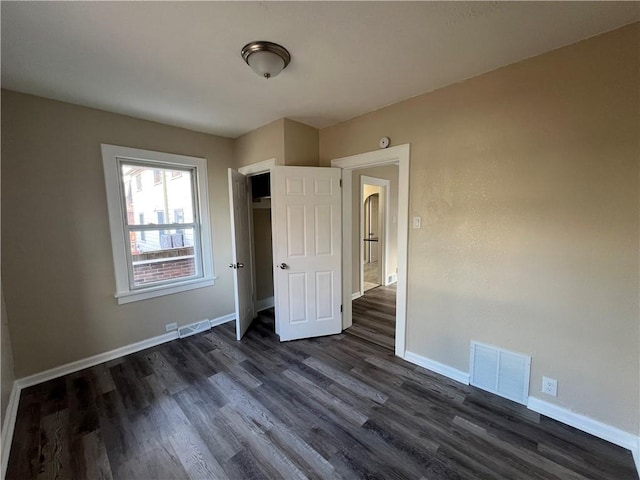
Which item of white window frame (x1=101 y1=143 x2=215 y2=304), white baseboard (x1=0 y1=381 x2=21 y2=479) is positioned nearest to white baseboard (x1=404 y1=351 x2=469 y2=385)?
white window frame (x1=101 y1=143 x2=215 y2=304)

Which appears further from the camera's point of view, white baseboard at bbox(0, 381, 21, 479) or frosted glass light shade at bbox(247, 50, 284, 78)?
frosted glass light shade at bbox(247, 50, 284, 78)

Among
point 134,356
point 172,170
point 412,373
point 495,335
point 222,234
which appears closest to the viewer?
point 495,335

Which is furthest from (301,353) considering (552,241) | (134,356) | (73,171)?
(73,171)

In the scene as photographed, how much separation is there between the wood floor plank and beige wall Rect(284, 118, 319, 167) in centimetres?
218

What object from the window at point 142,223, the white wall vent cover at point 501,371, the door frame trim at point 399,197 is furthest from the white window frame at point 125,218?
the white wall vent cover at point 501,371

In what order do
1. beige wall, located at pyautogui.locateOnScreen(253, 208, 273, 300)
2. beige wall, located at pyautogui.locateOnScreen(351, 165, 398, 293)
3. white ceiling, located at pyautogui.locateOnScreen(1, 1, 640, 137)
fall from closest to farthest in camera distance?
white ceiling, located at pyautogui.locateOnScreen(1, 1, 640, 137), beige wall, located at pyautogui.locateOnScreen(253, 208, 273, 300), beige wall, located at pyautogui.locateOnScreen(351, 165, 398, 293)

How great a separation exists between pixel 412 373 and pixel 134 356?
2843 mm

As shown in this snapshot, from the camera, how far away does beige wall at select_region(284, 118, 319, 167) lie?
2.82 m

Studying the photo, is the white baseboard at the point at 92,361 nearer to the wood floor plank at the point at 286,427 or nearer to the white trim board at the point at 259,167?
the wood floor plank at the point at 286,427

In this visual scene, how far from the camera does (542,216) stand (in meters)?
1.75

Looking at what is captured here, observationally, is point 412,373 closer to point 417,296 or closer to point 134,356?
point 417,296

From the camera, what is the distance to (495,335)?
2.00 m

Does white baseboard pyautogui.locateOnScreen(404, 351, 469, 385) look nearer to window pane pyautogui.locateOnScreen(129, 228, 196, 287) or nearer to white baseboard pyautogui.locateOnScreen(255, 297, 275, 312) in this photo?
white baseboard pyautogui.locateOnScreen(255, 297, 275, 312)

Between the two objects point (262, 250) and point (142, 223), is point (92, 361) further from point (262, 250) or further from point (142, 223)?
point (262, 250)
